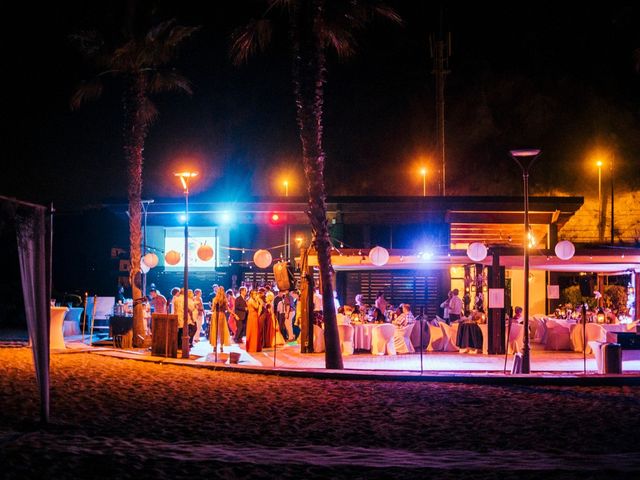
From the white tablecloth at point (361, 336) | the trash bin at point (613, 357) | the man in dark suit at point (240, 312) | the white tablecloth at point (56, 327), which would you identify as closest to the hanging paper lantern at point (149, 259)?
the man in dark suit at point (240, 312)

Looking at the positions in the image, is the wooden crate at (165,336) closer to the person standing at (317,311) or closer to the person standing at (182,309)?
the person standing at (182,309)

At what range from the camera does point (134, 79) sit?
77.9 feet

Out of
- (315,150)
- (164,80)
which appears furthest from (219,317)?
(164,80)

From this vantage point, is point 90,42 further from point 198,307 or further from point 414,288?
point 414,288

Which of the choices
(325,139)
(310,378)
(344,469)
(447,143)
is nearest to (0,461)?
(344,469)

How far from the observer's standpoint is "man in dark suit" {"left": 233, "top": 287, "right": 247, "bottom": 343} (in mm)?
24766

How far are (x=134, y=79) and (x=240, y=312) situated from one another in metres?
8.44

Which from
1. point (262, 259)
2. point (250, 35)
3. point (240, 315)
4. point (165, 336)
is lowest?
point (165, 336)

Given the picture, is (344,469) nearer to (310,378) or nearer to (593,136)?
(310,378)

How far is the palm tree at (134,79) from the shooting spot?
2325 cm

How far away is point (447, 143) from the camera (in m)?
60.8

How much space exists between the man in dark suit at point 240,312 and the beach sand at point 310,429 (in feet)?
29.8

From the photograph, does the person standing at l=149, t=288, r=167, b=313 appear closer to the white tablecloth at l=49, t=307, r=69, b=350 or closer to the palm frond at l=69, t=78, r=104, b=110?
the white tablecloth at l=49, t=307, r=69, b=350

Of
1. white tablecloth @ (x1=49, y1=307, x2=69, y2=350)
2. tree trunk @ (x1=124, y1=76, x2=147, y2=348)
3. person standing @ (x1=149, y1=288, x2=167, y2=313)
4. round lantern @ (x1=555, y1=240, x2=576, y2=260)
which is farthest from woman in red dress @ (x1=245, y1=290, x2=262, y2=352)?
round lantern @ (x1=555, y1=240, x2=576, y2=260)
